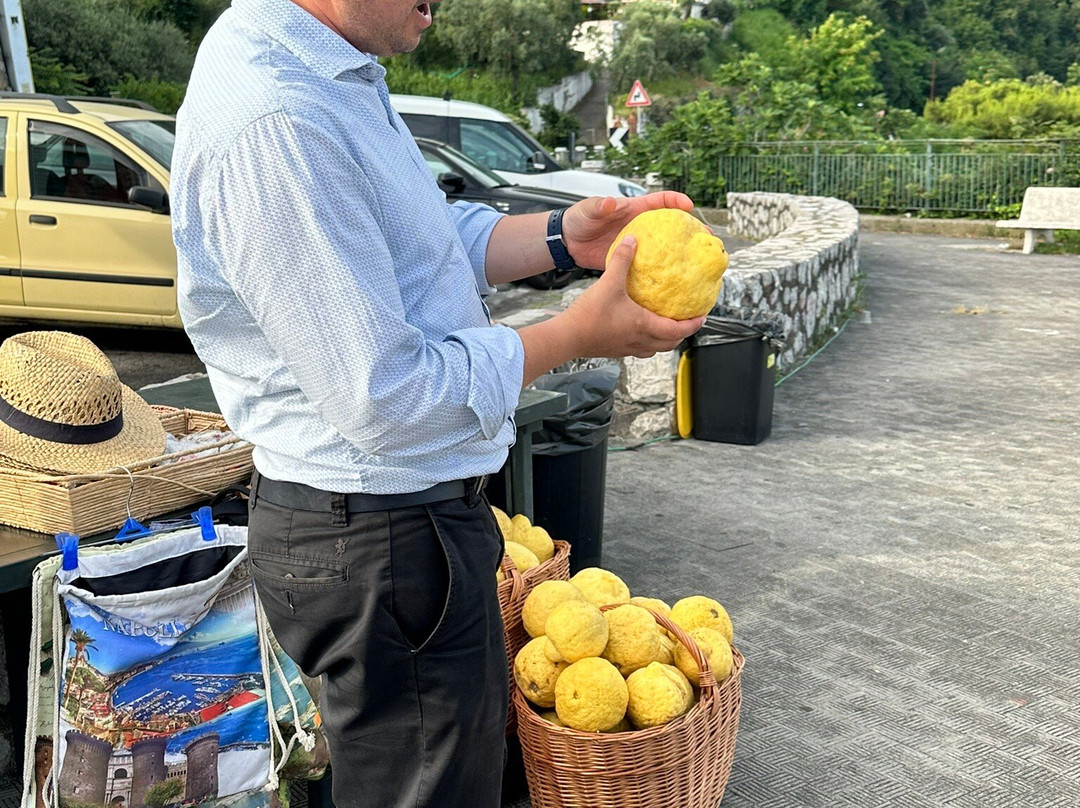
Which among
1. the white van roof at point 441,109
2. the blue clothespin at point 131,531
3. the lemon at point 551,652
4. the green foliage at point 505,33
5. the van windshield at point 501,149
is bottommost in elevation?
the lemon at point 551,652

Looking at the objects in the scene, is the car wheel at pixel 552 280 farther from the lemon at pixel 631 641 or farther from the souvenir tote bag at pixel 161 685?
the souvenir tote bag at pixel 161 685

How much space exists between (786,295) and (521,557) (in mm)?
5907

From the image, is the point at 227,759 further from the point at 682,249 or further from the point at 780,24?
the point at 780,24

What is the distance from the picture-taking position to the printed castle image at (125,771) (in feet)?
8.28

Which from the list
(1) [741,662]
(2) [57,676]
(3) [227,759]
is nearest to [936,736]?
(1) [741,662]

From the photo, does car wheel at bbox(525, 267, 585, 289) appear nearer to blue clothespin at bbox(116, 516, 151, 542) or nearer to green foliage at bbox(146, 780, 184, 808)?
blue clothespin at bbox(116, 516, 151, 542)

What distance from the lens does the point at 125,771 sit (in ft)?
8.39

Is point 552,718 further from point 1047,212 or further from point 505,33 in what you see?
point 505,33

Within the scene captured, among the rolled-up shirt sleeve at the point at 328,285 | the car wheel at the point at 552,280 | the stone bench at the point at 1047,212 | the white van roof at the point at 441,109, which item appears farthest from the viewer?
the stone bench at the point at 1047,212

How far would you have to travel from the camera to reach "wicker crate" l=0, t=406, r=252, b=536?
8.95 feet

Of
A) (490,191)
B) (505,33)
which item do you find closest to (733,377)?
(490,191)

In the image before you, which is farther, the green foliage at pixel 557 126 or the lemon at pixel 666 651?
the green foliage at pixel 557 126

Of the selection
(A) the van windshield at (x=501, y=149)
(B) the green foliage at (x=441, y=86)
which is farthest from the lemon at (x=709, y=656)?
(B) the green foliage at (x=441, y=86)

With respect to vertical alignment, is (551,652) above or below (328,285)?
below
